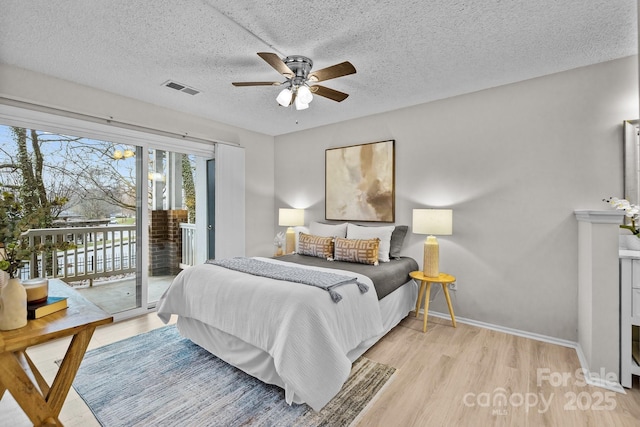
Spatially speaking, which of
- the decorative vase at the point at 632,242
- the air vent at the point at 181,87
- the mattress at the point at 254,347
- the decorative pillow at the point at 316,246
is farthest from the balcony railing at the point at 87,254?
the decorative vase at the point at 632,242

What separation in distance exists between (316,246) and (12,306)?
8.50ft

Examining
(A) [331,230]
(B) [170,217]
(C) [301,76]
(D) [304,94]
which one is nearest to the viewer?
(D) [304,94]

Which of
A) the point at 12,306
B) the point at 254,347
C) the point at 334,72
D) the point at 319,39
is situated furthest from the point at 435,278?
the point at 12,306

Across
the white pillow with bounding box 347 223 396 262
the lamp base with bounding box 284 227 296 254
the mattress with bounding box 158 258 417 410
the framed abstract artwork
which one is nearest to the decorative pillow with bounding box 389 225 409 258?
the white pillow with bounding box 347 223 396 262

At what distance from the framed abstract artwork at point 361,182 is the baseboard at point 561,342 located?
141 centimetres

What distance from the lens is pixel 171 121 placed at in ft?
12.3

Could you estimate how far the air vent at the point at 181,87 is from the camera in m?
2.97

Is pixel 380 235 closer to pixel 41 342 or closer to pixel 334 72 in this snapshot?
pixel 334 72

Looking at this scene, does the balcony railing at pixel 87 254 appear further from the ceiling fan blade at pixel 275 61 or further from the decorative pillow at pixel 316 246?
the ceiling fan blade at pixel 275 61

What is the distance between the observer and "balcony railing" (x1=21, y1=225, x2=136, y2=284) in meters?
3.08

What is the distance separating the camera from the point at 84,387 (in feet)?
6.82

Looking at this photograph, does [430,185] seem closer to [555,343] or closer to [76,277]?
[555,343]

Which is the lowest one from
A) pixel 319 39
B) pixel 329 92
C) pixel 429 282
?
pixel 429 282

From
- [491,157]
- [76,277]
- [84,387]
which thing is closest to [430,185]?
[491,157]
